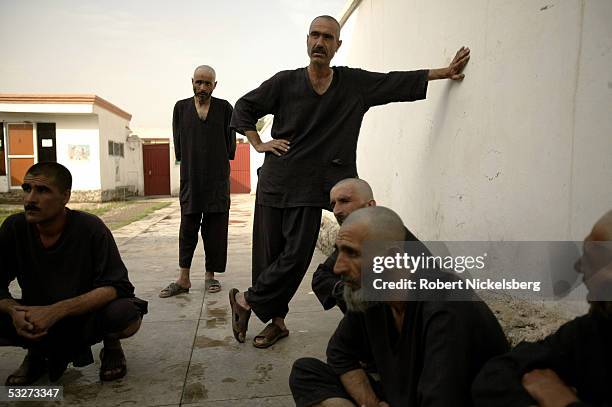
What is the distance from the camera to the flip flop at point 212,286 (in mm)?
4539

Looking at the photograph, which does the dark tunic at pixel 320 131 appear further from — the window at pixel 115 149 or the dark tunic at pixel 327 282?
the window at pixel 115 149

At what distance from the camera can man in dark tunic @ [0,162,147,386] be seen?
2576mm

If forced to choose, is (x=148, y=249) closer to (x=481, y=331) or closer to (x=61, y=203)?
(x=61, y=203)

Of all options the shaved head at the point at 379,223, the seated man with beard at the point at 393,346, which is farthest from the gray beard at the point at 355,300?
the shaved head at the point at 379,223

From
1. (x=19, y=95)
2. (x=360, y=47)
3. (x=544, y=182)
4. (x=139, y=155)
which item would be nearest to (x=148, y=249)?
(x=360, y=47)

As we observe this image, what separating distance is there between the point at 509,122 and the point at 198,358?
2.15 meters

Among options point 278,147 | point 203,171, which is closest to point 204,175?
point 203,171

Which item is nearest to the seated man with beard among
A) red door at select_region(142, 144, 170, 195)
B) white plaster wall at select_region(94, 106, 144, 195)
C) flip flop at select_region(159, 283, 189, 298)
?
flip flop at select_region(159, 283, 189, 298)

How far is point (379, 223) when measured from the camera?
5.43ft

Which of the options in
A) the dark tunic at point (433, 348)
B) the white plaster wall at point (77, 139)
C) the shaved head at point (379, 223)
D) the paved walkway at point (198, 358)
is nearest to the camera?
the dark tunic at point (433, 348)

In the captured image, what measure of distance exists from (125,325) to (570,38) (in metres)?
2.48

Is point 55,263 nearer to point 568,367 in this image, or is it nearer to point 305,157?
point 305,157

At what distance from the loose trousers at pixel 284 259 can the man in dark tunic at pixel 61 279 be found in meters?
0.73

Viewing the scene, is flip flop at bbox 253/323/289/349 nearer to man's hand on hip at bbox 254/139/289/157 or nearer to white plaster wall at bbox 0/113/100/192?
man's hand on hip at bbox 254/139/289/157
